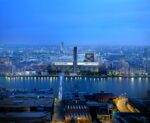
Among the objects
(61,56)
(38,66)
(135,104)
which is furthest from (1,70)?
(135,104)

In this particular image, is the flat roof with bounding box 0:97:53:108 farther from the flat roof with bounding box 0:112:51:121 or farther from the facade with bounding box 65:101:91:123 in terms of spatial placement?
the flat roof with bounding box 0:112:51:121

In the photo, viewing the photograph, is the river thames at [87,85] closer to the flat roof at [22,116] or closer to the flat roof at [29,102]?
the flat roof at [29,102]

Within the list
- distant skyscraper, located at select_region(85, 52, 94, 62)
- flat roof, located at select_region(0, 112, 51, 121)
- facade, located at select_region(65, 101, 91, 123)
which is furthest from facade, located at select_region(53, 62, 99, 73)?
flat roof, located at select_region(0, 112, 51, 121)

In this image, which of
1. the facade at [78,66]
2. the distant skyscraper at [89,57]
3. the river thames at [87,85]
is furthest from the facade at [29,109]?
the distant skyscraper at [89,57]

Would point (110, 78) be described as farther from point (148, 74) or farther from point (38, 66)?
point (38, 66)

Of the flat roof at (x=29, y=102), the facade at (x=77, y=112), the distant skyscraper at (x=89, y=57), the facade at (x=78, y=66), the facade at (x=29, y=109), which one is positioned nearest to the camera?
the facade at (x=29, y=109)

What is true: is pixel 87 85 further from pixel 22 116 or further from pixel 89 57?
pixel 22 116

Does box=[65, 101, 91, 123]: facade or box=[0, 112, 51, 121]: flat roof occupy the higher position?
box=[0, 112, 51, 121]: flat roof

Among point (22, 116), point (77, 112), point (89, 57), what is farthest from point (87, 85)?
point (22, 116)
